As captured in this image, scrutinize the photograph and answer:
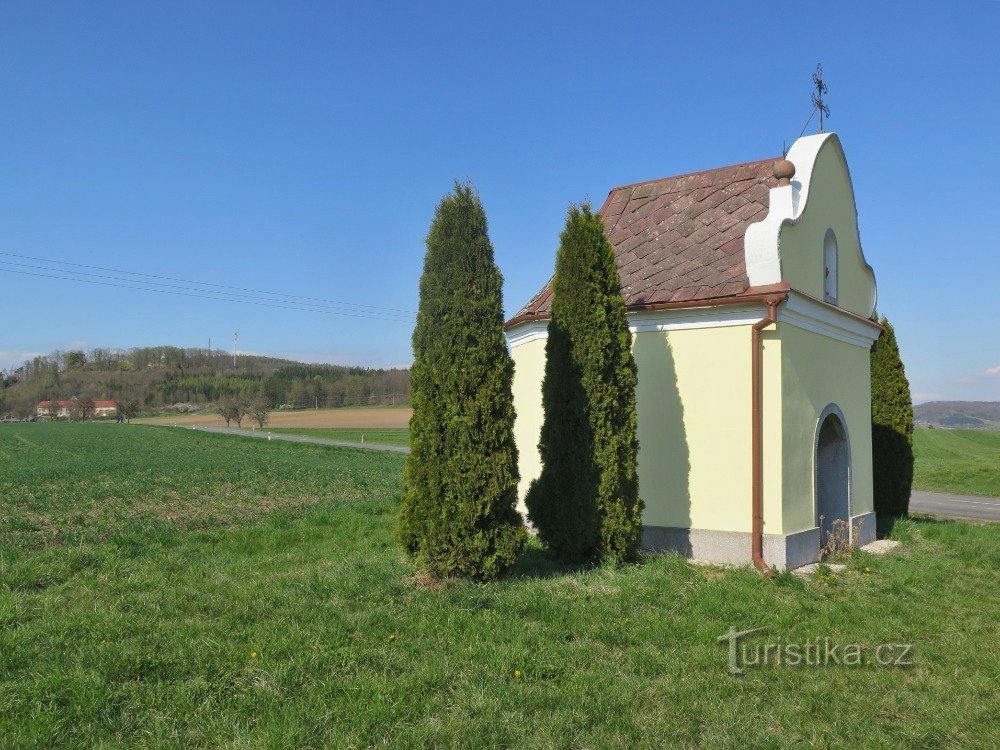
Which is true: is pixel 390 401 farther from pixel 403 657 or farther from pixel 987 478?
pixel 403 657

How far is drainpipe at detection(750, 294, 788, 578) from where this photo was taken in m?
8.48

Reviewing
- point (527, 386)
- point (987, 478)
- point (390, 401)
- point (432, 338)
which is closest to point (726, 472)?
point (527, 386)

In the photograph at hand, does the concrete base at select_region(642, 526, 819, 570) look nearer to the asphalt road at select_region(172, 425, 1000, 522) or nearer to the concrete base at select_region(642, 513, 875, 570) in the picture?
the concrete base at select_region(642, 513, 875, 570)

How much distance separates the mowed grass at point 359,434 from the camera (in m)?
54.6

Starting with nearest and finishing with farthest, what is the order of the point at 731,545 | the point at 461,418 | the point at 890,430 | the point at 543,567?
the point at 461,418 → the point at 543,567 → the point at 731,545 → the point at 890,430

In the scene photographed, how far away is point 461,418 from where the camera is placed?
715cm

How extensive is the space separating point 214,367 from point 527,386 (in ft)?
368

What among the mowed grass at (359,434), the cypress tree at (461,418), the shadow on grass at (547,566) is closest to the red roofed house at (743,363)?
the shadow on grass at (547,566)

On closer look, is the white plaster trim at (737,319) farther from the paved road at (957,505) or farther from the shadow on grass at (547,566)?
the paved road at (957,505)

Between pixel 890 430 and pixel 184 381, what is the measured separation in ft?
342

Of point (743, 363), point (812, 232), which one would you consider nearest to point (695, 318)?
point (743, 363)

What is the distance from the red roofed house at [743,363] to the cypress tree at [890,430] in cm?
338

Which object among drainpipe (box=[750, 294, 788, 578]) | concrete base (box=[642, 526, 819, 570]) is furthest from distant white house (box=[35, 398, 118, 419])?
drainpipe (box=[750, 294, 788, 578])

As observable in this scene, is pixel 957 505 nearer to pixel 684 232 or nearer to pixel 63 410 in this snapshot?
pixel 684 232
